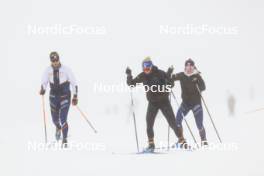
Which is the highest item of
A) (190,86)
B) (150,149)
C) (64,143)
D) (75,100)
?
(190,86)

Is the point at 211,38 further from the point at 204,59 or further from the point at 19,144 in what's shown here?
the point at 19,144

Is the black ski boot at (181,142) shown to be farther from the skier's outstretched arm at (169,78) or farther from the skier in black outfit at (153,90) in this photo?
the skier's outstretched arm at (169,78)

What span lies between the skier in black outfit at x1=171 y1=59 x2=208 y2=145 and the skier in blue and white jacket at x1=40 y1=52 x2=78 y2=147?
1556mm

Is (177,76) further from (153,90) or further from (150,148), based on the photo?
(150,148)

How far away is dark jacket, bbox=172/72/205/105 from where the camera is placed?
810cm

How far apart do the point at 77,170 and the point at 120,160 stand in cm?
64

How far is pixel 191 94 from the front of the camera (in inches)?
321

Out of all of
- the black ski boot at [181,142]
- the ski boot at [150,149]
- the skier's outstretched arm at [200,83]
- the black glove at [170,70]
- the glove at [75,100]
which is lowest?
the ski boot at [150,149]

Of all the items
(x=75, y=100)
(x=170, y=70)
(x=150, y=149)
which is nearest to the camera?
(x=150, y=149)

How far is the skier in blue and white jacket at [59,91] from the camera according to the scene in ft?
26.5

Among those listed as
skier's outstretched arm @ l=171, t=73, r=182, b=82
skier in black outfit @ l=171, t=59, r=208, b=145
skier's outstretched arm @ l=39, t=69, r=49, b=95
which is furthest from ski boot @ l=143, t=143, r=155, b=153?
skier's outstretched arm @ l=39, t=69, r=49, b=95

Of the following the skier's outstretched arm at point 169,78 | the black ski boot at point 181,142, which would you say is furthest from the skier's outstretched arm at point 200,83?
the black ski boot at point 181,142

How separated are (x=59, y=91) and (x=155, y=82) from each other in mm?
1483

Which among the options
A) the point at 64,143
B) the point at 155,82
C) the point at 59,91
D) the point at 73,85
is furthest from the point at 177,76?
the point at 64,143
